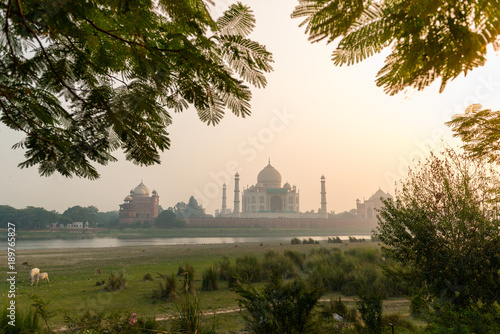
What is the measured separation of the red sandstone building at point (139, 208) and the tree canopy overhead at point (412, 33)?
72.6 m

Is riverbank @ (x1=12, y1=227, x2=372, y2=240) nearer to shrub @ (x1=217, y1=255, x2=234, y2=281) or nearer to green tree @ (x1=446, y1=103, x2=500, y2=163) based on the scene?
shrub @ (x1=217, y1=255, x2=234, y2=281)

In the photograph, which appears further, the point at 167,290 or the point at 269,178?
the point at 269,178

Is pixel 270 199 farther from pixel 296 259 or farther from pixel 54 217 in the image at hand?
pixel 296 259

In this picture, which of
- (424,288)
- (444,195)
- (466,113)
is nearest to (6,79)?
(466,113)

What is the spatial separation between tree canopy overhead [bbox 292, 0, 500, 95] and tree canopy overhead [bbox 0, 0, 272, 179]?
535 millimetres

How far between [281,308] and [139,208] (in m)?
76.2

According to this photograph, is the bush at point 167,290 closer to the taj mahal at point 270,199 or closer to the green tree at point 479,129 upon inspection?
the green tree at point 479,129

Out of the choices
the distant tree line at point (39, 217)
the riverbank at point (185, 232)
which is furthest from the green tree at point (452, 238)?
the distant tree line at point (39, 217)

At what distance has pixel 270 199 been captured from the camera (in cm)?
8312

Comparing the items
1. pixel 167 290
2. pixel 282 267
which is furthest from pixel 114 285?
pixel 282 267

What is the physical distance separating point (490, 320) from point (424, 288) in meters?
1.61

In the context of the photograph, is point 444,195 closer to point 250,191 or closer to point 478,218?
point 478,218

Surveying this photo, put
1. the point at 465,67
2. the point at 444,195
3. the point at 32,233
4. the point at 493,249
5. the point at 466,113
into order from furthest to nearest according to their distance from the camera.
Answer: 1. the point at 32,233
2. the point at 444,195
3. the point at 493,249
4. the point at 466,113
5. the point at 465,67

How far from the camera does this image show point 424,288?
507 centimetres
